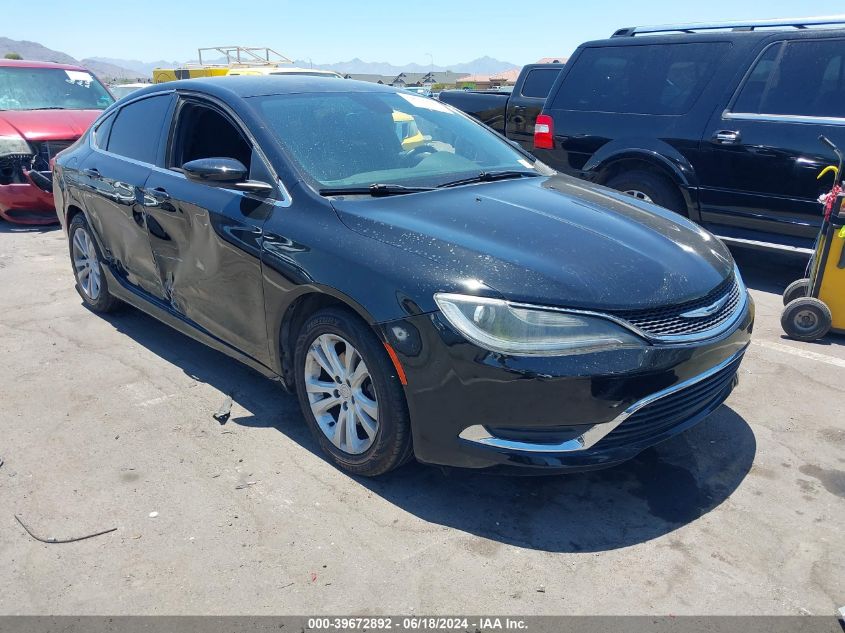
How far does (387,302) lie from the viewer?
2793 mm

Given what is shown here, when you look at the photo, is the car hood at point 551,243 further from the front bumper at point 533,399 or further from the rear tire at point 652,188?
the rear tire at point 652,188

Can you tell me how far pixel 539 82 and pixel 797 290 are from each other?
18.6 feet

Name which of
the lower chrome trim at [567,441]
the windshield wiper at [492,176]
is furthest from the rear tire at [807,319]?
the lower chrome trim at [567,441]

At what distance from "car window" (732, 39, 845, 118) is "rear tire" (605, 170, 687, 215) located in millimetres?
817

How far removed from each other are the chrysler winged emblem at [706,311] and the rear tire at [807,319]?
6.73 ft

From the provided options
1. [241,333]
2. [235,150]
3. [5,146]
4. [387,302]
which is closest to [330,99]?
[235,150]

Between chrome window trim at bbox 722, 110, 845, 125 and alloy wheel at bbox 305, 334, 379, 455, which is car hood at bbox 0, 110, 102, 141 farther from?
chrome window trim at bbox 722, 110, 845, 125

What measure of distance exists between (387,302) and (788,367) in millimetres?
2939

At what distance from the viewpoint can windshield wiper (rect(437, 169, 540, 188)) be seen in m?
3.64

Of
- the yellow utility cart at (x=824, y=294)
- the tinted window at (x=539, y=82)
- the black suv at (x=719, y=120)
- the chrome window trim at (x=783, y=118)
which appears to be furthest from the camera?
the tinted window at (x=539, y=82)

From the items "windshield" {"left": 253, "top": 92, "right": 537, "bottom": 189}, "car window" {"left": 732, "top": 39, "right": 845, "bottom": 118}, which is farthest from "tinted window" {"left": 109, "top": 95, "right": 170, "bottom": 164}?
"car window" {"left": 732, "top": 39, "right": 845, "bottom": 118}

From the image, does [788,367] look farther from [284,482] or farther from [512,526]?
[284,482]

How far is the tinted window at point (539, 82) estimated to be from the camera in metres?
9.73

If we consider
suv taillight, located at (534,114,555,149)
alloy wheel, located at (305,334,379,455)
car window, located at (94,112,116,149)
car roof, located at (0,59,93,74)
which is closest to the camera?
alloy wheel, located at (305,334,379,455)
